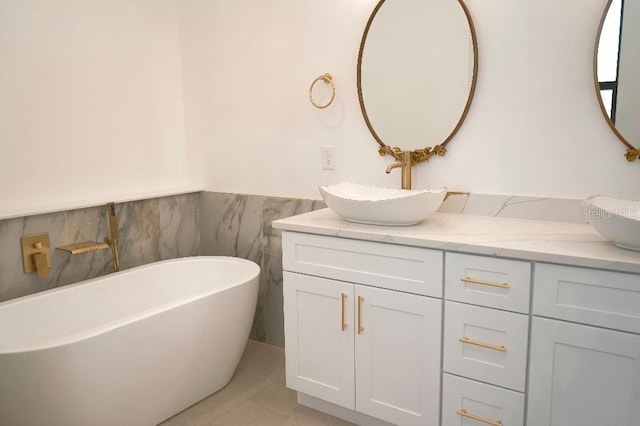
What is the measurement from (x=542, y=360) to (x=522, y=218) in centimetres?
67

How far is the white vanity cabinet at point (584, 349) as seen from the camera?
1.57m

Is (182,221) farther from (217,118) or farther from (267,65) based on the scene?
(267,65)

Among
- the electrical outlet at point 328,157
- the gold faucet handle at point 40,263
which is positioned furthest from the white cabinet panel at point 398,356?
the gold faucet handle at point 40,263

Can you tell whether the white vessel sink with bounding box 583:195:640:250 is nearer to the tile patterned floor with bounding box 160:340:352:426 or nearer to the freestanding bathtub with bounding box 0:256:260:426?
the tile patterned floor with bounding box 160:340:352:426

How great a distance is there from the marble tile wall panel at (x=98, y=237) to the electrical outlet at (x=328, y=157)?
98 centimetres

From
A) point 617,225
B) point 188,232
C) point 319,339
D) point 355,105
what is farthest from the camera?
point 188,232

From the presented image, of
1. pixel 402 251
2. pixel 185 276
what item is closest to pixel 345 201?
pixel 402 251

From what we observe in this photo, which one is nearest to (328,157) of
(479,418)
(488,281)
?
(488,281)

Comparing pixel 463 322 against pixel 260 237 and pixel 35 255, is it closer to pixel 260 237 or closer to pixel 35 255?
pixel 260 237

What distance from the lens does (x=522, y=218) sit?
2.20m

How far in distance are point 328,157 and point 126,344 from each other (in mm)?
1312

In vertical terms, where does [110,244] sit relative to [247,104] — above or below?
below

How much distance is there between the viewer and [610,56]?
6.39 ft

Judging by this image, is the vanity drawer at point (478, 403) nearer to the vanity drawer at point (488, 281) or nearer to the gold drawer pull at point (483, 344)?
the gold drawer pull at point (483, 344)
